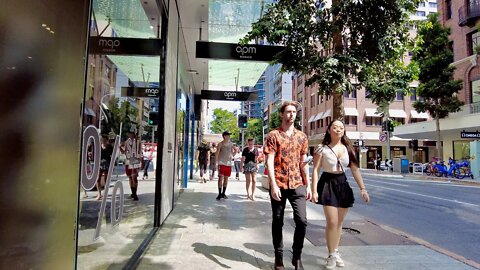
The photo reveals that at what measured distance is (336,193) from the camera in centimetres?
438

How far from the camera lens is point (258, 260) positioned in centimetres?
452

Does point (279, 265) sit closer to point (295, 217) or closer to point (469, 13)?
point (295, 217)

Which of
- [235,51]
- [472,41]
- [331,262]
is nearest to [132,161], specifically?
[331,262]

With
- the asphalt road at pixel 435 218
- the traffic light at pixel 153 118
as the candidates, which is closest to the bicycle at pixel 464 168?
the asphalt road at pixel 435 218

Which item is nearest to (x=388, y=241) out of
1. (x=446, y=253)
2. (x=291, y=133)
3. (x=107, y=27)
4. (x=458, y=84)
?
(x=446, y=253)

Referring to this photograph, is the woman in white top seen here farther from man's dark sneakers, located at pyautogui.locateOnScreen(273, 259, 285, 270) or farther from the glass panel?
the glass panel

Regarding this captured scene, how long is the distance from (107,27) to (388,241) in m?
5.05

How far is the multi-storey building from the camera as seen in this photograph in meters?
27.0

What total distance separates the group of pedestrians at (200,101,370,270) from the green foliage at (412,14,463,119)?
2552cm

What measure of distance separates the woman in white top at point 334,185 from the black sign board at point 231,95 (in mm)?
9288

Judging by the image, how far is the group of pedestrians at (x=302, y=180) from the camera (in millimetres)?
4109

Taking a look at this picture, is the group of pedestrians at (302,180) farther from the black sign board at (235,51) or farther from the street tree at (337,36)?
the black sign board at (235,51)

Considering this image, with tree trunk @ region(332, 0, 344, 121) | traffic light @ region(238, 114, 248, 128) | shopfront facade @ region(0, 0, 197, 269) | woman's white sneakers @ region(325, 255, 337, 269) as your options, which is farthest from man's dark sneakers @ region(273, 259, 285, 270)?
traffic light @ region(238, 114, 248, 128)

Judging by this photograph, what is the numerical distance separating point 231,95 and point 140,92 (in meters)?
9.47
